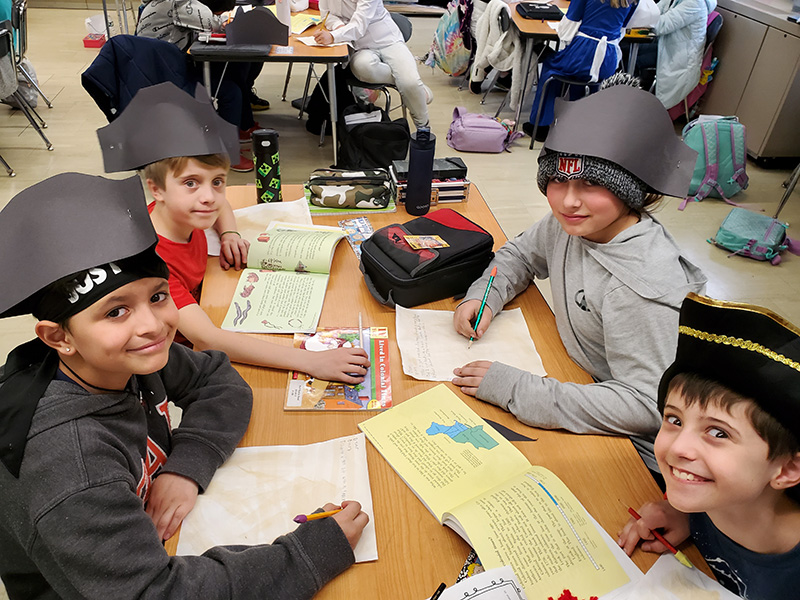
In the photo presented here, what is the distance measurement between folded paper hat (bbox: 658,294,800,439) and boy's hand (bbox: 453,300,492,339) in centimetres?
62

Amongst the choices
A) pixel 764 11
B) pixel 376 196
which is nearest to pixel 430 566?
pixel 376 196

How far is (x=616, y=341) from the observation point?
3.95 ft

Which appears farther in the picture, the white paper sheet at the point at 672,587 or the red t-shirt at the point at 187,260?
the red t-shirt at the point at 187,260

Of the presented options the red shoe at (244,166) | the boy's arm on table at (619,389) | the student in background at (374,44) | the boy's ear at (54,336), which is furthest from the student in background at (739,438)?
the red shoe at (244,166)

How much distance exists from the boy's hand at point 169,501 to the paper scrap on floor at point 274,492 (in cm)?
2

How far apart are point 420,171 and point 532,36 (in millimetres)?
2670

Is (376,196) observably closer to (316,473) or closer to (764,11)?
(316,473)

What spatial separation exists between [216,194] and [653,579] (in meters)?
1.26

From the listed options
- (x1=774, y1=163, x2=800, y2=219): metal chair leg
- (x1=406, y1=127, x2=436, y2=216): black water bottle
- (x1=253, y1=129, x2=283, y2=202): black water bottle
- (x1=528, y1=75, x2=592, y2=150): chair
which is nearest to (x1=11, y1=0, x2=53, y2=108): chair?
(x1=253, y1=129, x2=283, y2=202): black water bottle

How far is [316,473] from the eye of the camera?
1.03 metres

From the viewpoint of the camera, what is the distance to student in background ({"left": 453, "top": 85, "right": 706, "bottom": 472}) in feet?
3.74

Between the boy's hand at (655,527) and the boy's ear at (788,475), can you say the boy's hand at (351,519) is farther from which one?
the boy's ear at (788,475)

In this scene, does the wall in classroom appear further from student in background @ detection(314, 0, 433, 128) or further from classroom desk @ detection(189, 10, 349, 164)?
classroom desk @ detection(189, 10, 349, 164)

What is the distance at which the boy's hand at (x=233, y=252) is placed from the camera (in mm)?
1604
